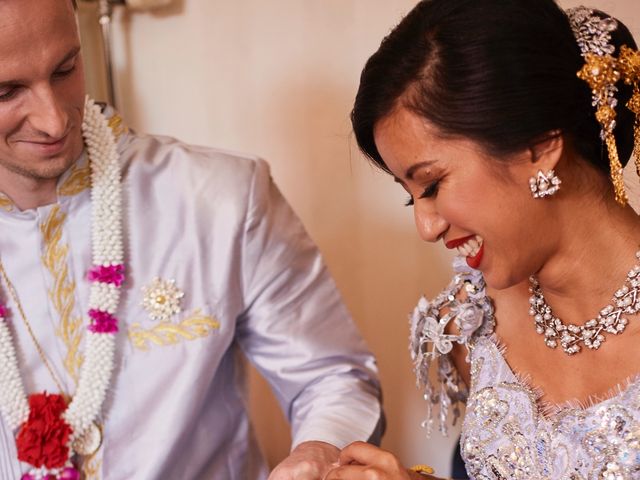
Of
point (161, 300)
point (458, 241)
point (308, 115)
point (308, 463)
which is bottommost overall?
point (308, 463)

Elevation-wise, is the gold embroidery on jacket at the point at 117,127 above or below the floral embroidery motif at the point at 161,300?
above

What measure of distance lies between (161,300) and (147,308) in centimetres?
3

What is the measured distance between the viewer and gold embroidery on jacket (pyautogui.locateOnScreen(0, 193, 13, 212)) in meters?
1.59

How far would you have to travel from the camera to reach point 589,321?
4.24ft

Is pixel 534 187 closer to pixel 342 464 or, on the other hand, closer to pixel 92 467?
pixel 342 464

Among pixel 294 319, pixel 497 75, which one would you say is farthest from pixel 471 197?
pixel 294 319

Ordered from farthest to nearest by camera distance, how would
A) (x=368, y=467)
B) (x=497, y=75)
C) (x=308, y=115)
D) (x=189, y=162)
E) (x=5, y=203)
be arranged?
(x=308, y=115) → (x=189, y=162) → (x=5, y=203) → (x=368, y=467) → (x=497, y=75)

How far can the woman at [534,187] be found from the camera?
1150 millimetres

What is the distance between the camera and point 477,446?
1.34m

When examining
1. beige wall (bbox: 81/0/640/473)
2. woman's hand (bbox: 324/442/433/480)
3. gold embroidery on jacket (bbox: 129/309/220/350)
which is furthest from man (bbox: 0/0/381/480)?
beige wall (bbox: 81/0/640/473)

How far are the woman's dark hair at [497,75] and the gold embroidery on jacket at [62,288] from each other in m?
0.73

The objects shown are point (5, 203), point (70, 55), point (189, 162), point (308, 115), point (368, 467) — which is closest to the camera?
point (368, 467)

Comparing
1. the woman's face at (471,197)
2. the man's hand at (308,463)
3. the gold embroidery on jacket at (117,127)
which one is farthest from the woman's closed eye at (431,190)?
the gold embroidery on jacket at (117,127)

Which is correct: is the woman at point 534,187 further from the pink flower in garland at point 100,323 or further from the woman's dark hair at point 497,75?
the pink flower in garland at point 100,323
